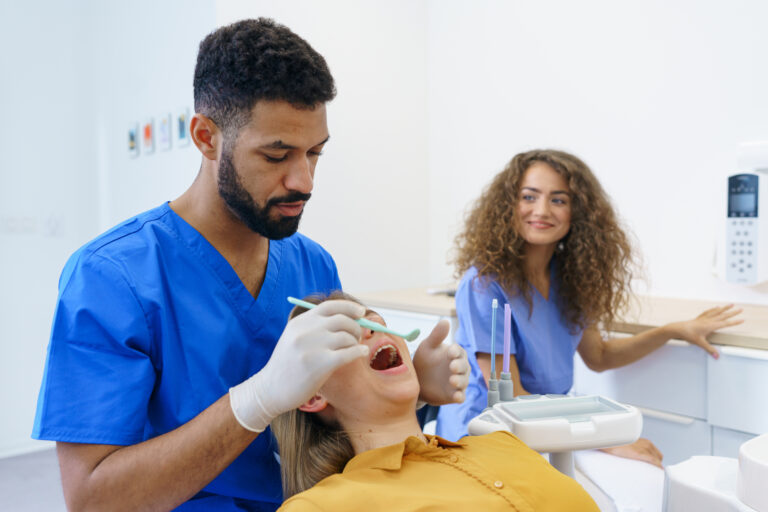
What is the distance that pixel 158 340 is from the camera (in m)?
0.97

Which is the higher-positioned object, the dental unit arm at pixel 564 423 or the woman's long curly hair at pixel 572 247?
the woman's long curly hair at pixel 572 247

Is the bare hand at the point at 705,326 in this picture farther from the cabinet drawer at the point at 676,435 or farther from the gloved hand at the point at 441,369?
the gloved hand at the point at 441,369

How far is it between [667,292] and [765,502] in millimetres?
1549

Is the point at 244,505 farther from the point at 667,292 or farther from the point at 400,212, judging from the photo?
the point at 400,212

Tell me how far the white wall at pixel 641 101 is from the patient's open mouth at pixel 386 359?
4.53 ft

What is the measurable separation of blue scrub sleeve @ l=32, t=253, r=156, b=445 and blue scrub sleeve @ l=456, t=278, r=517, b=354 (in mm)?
868

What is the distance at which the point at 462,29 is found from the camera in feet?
9.20

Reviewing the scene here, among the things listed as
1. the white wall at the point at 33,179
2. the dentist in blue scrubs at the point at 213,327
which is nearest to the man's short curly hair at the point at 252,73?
the dentist in blue scrubs at the point at 213,327

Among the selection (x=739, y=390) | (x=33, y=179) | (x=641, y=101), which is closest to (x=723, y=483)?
(x=739, y=390)

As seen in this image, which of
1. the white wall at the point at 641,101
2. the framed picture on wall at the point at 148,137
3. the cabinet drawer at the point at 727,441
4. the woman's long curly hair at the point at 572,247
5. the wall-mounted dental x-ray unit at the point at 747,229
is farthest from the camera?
the framed picture on wall at the point at 148,137

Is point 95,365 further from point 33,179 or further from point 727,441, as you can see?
point 33,179

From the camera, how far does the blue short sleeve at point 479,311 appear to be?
1.56m

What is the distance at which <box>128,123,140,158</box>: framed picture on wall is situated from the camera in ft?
9.19

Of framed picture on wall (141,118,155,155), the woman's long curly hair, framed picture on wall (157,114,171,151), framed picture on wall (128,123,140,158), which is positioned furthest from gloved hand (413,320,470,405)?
framed picture on wall (128,123,140,158)
